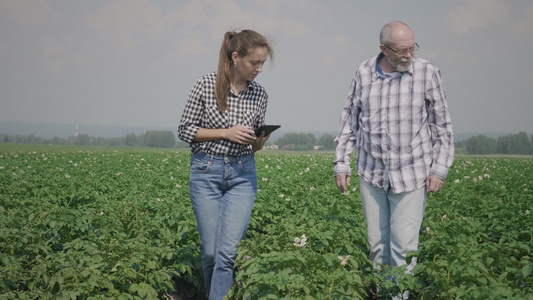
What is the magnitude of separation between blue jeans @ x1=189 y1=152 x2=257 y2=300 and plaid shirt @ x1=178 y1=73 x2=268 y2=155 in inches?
2.7

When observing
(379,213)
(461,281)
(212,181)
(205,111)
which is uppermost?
(205,111)

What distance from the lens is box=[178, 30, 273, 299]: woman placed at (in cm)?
344

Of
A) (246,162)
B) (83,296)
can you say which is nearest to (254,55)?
(246,162)

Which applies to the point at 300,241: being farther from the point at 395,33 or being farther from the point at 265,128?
the point at 395,33

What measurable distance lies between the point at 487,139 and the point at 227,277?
8486 cm

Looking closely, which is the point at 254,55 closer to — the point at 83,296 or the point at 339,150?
the point at 339,150

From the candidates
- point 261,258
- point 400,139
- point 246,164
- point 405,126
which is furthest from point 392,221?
point 246,164

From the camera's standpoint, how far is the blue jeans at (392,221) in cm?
354

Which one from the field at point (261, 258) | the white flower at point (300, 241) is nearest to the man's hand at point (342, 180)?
the field at point (261, 258)

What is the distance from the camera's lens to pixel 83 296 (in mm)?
3285

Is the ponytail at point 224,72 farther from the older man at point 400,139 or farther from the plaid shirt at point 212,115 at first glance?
the older man at point 400,139

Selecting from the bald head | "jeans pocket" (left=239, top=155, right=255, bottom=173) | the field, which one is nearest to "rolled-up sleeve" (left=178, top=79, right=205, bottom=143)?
"jeans pocket" (left=239, top=155, right=255, bottom=173)

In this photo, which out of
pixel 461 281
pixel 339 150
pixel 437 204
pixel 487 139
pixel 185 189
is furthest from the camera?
pixel 487 139

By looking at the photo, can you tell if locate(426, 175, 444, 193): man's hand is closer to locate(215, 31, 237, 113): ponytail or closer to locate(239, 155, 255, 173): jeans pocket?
locate(239, 155, 255, 173): jeans pocket
